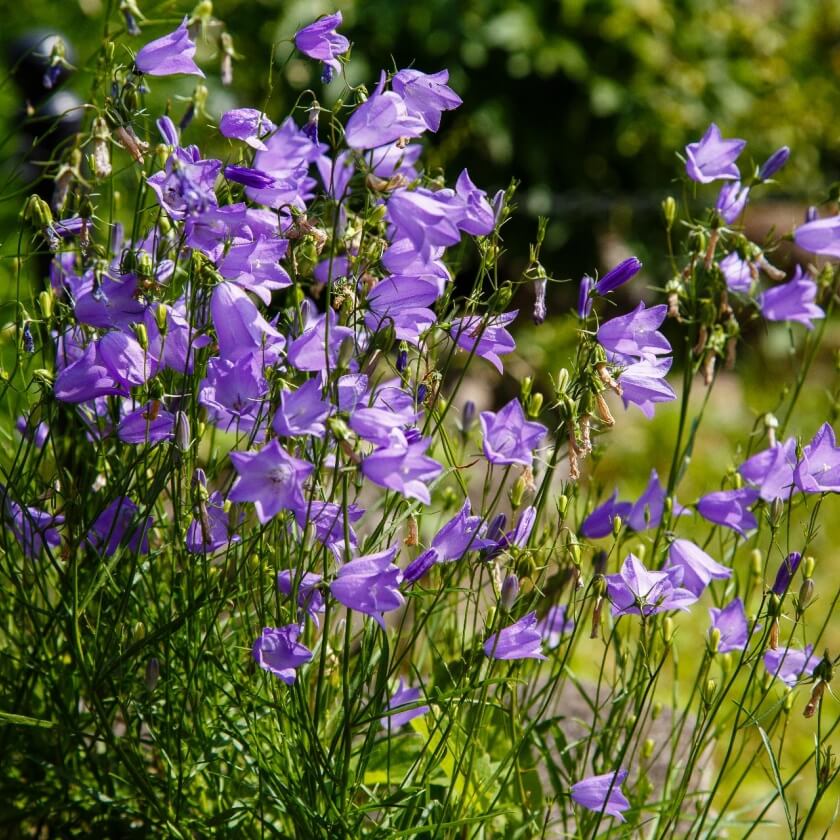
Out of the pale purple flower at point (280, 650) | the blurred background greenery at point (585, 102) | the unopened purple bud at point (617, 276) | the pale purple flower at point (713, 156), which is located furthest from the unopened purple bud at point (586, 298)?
the blurred background greenery at point (585, 102)

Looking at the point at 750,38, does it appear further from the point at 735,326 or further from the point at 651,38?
the point at 735,326

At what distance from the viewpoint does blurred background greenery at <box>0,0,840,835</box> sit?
4629mm

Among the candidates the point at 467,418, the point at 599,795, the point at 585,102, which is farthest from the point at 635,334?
the point at 585,102

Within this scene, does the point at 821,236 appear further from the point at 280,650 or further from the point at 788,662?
the point at 280,650

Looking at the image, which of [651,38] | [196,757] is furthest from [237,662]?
[651,38]

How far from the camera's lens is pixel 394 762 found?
6.03 ft

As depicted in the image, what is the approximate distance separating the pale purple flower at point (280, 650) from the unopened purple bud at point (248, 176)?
1.70 ft

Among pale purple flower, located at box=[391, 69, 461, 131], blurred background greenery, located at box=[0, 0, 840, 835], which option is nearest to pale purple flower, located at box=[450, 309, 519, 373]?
pale purple flower, located at box=[391, 69, 461, 131]

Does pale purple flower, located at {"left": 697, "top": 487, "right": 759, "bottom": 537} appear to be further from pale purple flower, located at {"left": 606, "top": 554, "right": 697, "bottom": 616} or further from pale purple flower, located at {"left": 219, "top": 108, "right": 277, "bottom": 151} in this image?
pale purple flower, located at {"left": 219, "top": 108, "right": 277, "bottom": 151}

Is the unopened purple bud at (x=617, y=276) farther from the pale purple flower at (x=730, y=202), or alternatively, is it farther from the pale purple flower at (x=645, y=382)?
the pale purple flower at (x=730, y=202)

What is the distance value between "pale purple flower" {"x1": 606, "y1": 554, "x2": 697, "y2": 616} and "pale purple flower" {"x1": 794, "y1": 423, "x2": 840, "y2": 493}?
21 centimetres

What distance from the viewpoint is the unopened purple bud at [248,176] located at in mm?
1282

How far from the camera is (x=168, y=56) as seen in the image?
4.48ft

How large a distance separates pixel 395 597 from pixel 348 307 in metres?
0.36
